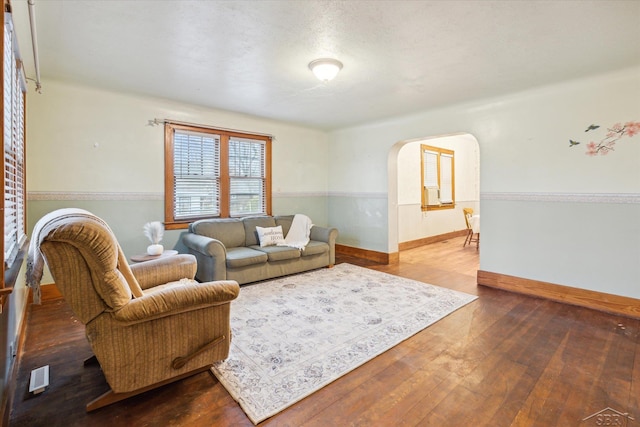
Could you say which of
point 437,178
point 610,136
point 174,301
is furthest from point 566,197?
point 174,301

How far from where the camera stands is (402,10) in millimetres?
2141

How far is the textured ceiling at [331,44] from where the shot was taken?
2.15 m

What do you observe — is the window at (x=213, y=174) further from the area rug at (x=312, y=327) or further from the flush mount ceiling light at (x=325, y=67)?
the flush mount ceiling light at (x=325, y=67)

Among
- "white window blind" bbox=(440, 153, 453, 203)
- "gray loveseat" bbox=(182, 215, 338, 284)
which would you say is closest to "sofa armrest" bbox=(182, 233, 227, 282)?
"gray loveseat" bbox=(182, 215, 338, 284)

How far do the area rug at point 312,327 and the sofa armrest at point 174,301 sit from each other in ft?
1.98

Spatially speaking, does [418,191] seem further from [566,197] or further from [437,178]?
[566,197]

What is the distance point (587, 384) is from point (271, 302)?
2742 mm

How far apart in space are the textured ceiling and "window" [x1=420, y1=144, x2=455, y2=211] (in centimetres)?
334

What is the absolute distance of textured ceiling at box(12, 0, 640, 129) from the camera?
7.05ft

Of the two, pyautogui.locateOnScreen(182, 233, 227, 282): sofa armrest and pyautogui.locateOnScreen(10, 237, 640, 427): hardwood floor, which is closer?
pyautogui.locateOnScreen(10, 237, 640, 427): hardwood floor

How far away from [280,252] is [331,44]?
2694 millimetres

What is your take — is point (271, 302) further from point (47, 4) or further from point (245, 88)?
point (47, 4)

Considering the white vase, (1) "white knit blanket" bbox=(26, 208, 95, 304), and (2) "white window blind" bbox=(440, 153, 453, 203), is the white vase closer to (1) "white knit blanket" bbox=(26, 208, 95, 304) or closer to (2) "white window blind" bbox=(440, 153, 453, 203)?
(1) "white knit blanket" bbox=(26, 208, 95, 304)

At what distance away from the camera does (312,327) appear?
288 cm
